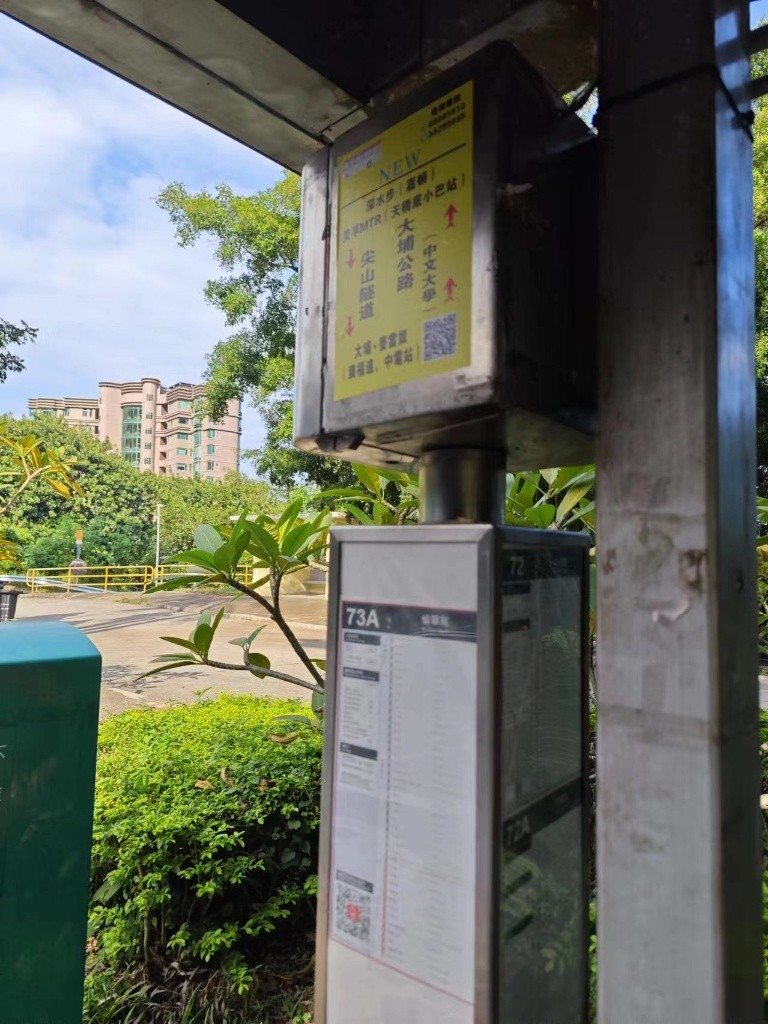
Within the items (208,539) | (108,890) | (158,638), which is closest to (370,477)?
(208,539)

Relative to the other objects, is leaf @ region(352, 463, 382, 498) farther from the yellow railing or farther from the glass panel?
the yellow railing

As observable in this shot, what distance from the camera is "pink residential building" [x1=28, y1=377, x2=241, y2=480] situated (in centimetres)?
5578

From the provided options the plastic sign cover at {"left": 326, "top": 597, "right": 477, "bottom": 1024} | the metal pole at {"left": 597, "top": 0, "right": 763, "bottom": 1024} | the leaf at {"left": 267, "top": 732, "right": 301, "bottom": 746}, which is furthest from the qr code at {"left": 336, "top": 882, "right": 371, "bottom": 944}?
the leaf at {"left": 267, "top": 732, "right": 301, "bottom": 746}

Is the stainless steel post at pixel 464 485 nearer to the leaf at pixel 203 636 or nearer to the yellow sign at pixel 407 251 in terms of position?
the yellow sign at pixel 407 251

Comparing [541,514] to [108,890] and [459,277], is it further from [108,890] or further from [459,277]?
[108,890]

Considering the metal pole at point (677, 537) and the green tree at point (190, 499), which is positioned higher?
the green tree at point (190, 499)

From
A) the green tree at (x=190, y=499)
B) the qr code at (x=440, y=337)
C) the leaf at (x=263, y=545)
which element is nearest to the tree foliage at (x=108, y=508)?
the green tree at (x=190, y=499)

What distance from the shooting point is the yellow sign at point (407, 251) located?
0.85m

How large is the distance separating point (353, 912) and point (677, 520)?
2.36 feet

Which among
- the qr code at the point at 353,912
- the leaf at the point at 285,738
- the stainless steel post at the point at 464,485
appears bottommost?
the leaf at the point at 285,738

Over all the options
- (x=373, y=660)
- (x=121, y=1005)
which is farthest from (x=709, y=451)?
(x=121, y=1005)

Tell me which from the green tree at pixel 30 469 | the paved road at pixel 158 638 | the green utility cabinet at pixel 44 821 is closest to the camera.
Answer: the green utility cabinet at pixel 44 821

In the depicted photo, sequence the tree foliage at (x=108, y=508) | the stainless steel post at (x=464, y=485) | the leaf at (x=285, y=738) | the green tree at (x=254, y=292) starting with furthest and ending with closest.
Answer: the tree foliage at (x=108, y=508)
the green tree at (x=254, y=292)
the leaf at (x=285, y=738)
the stainless steel post at (x=464, y=485)

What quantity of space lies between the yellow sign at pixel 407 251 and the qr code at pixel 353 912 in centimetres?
73
